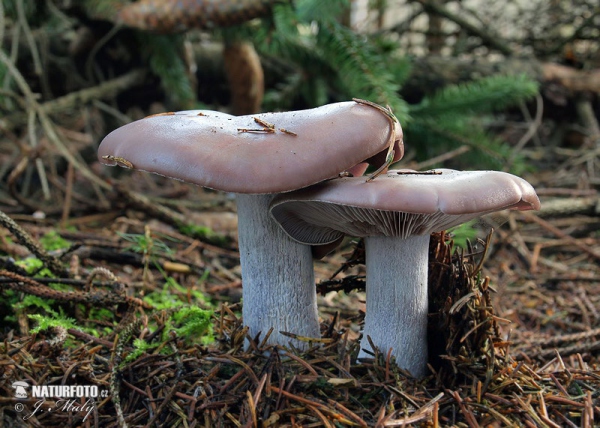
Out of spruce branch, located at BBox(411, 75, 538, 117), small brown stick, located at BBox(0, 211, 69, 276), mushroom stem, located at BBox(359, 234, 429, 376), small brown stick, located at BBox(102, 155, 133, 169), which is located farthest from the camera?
spruce branch, located at BBox(411, 75, 538, 117)

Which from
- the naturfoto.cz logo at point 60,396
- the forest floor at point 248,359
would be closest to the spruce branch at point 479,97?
the forest floor at point 248,359

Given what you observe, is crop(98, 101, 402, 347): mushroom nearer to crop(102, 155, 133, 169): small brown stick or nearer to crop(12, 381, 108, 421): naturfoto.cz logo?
crop(102, 155, 133, 169): small brown stick

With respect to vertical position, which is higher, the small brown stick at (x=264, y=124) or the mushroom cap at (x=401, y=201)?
the small brown stick at (x=264, y=124)

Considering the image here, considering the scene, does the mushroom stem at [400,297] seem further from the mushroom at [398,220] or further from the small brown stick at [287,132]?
the small brown stick at [287,132]

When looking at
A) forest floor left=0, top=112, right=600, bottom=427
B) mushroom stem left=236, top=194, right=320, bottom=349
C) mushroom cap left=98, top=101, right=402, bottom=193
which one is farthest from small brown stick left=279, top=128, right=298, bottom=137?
forest floor left=0, top=112, right=600, bottom=427

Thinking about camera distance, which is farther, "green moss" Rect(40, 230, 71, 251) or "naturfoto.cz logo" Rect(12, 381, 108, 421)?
"green moss" Rect(40, 230, 71, 251)

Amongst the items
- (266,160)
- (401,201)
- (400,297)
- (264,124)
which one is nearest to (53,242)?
(264,124)

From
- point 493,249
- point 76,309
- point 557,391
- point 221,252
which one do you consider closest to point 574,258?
point 493,249
